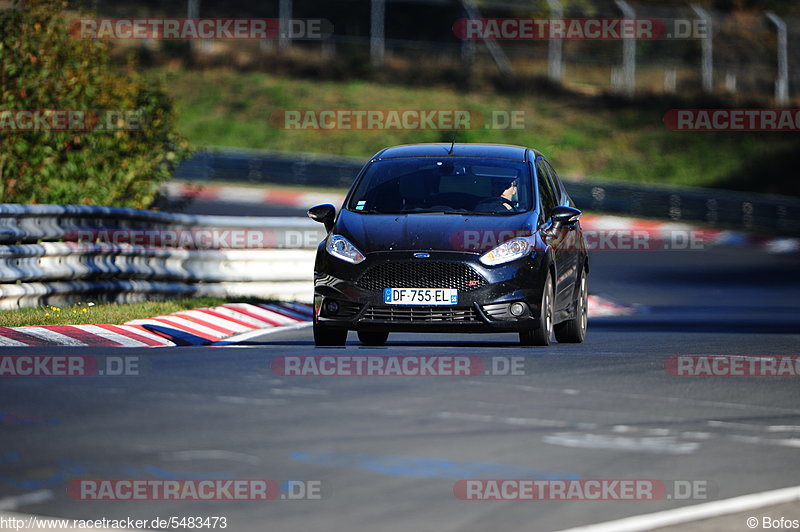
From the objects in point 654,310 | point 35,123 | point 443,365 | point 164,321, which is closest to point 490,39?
point 654,310

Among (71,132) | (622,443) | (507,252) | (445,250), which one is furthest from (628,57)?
(622,443)

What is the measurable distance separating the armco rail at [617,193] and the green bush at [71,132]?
19.9 metres

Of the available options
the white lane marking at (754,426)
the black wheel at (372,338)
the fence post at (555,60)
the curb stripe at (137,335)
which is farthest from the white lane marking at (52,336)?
the fence post at (555,60)

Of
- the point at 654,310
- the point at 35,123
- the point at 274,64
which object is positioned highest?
the point at 274,64

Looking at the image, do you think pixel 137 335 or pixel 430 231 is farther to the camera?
pixel 137 335

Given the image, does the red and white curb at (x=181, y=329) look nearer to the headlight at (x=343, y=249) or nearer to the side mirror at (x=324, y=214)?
the side mirror at (x=324, y=214)

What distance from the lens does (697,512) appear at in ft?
20.5

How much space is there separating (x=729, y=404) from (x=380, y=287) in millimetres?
3582

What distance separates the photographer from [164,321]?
1413cm

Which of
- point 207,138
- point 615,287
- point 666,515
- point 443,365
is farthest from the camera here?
point 207,138

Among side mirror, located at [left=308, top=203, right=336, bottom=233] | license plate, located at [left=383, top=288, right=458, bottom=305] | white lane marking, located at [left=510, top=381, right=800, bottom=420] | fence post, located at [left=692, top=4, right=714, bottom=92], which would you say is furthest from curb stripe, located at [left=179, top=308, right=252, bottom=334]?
fence post, located at [left=692, top=4, right=714, bottom=92]

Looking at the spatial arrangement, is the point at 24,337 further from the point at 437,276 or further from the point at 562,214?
the point at 562,214

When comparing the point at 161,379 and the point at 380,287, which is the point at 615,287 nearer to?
the point at 380,287

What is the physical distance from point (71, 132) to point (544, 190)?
27.2 feet
